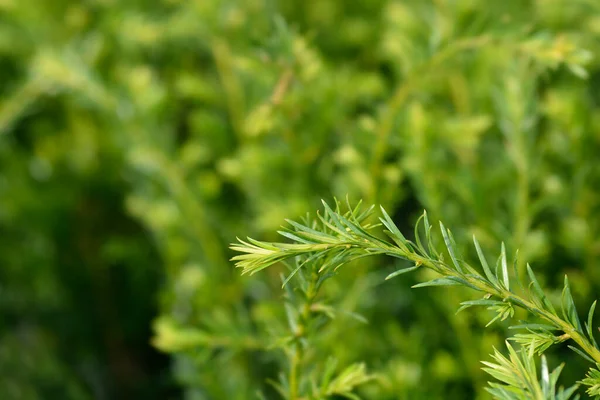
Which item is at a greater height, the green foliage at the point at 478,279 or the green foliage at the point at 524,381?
the green foliage at the point at 478,279

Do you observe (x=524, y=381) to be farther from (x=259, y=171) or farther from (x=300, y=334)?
(x=259, y=171)

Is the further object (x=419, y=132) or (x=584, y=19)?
(x=584, y=19)

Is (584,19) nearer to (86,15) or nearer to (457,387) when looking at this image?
(457,387)

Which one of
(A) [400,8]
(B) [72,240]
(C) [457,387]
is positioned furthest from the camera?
(B) [72,240]

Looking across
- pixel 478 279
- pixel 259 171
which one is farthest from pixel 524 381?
pixel 259 171

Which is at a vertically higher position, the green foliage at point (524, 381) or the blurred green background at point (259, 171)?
the blurred green background at point (259, 171)

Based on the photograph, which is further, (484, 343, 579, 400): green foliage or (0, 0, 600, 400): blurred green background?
(0, 0, 600, 400): blurred green background

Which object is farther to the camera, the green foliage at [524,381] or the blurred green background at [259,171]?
the blurred green background at [259,171]

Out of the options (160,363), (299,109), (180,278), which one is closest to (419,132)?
(299,109)
